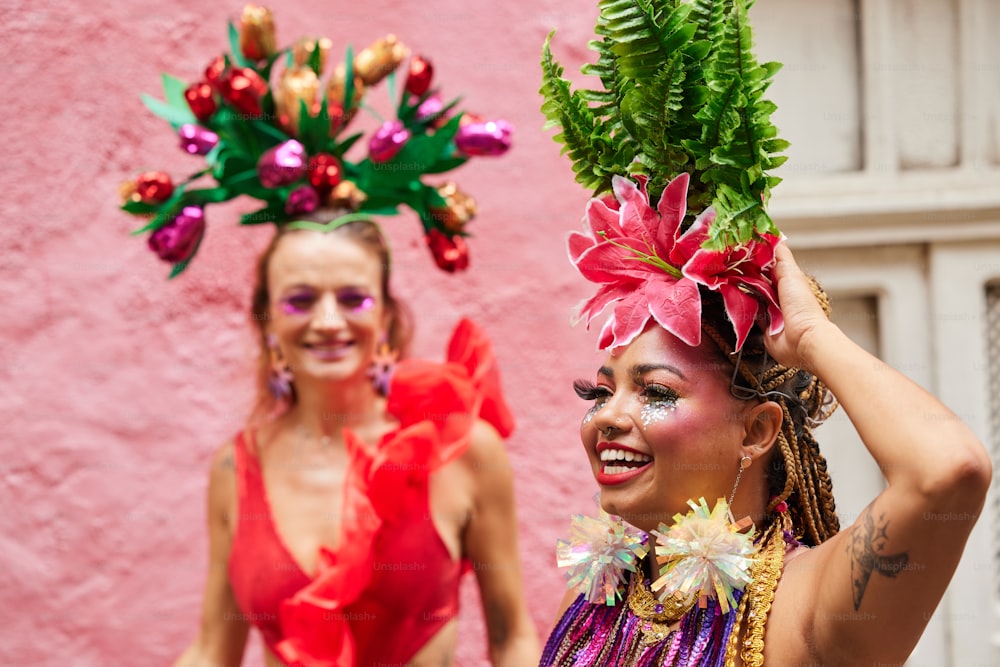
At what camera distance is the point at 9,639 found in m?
3.88

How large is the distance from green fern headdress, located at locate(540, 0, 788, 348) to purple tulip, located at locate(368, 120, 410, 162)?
1.06 m

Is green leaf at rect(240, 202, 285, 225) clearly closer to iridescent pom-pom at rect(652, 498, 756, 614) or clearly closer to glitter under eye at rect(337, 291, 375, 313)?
glitter under eye at rect(337, 291, 375, 313)

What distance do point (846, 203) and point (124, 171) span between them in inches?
89.4

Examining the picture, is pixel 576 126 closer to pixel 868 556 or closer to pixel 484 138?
pixel 868 556

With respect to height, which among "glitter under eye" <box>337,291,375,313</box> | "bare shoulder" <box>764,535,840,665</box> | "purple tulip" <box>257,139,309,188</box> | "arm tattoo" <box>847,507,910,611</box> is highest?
"purple tulip" <box>257,139,309,188</box>

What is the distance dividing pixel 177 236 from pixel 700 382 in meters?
1.68

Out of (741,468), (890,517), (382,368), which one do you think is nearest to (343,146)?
(382,368)

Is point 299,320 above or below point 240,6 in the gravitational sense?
below

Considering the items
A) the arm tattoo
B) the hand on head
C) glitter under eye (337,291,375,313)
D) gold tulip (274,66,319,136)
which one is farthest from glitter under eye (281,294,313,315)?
the arm tattoo

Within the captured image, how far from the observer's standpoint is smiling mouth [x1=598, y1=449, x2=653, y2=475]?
6.36 feet

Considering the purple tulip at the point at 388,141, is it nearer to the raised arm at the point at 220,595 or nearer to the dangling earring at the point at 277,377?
the dangling earring at the point at 277,377

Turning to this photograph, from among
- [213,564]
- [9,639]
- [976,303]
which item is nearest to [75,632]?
[9,639]

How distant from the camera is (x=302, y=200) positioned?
10.2 feet

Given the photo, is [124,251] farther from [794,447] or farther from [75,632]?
[794,447]
